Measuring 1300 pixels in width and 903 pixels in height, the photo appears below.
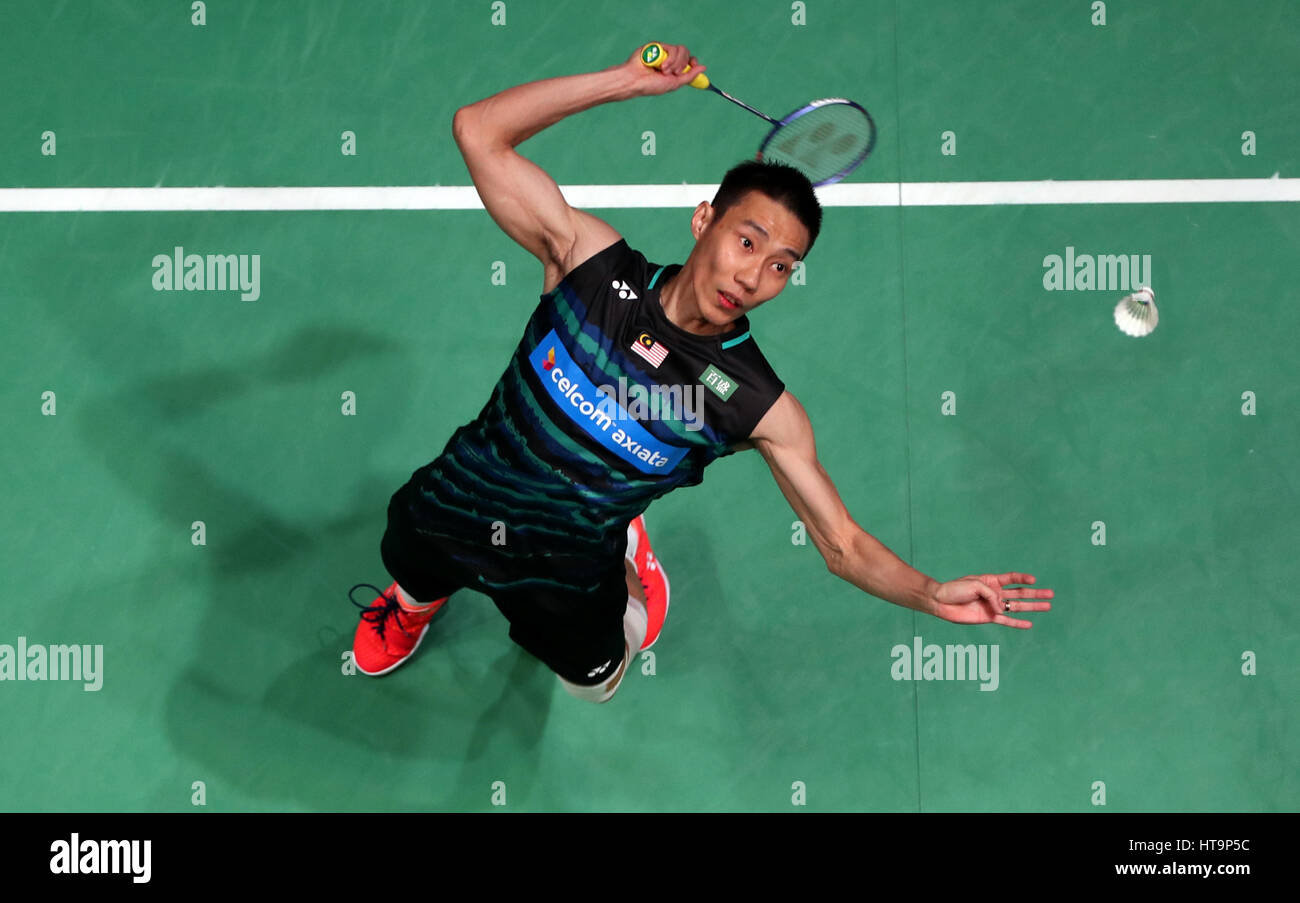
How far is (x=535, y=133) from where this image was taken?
391 cm

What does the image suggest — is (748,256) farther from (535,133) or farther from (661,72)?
(535,133)

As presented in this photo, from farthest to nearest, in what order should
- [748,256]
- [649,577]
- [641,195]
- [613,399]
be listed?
[641,195], [649,577], [613,399], [748,256]

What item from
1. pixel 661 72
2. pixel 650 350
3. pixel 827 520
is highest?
pixel 661 72

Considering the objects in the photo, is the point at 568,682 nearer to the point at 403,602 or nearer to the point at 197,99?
the point at 403,602

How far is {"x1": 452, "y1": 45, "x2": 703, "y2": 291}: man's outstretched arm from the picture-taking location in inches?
148

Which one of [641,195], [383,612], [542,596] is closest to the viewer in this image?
[542,596]

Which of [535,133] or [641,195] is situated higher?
[641,195]

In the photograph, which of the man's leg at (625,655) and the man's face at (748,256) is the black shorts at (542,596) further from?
the man's face at (748,256)

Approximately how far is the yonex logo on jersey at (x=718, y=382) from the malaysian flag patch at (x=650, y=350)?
0.15 meters

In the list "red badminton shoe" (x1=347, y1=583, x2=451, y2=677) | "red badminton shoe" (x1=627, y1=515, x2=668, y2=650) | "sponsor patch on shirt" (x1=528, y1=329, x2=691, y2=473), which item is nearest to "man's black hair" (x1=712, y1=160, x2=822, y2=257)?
"sponsor patch on shirt" (x1=528, y1=329, x2=691, y2=473)

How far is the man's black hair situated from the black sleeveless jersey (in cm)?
38

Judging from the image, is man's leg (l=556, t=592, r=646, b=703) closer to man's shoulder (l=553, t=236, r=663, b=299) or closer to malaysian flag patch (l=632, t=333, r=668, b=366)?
malaysian flag patch (l=632, t=333, r=668, b=366)

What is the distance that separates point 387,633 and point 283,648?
63 cm

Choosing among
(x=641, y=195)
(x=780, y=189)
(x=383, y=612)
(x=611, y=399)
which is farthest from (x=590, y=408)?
(x=641, y=195)
